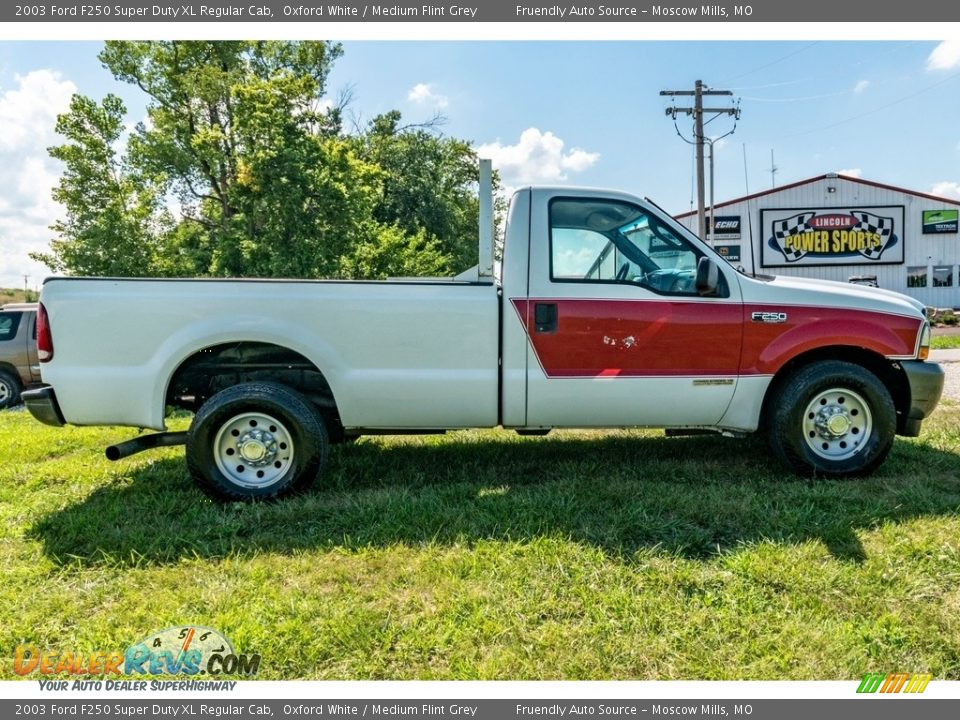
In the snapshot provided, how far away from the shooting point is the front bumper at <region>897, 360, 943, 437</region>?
4281 mm

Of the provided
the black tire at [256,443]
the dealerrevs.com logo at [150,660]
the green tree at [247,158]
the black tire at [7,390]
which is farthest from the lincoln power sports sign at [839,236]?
the dealerrevs.com logo at [150,660]

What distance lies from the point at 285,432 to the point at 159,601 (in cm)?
137

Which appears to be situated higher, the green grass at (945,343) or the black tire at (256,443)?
the green grass at (945,343)

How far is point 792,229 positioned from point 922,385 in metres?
32.2

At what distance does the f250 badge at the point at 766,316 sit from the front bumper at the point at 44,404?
4.63 meters

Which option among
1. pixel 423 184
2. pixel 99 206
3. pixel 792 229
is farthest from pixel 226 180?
pixel 792 229

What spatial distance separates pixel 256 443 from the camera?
13.1ft

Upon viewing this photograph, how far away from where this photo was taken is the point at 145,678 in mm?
2383

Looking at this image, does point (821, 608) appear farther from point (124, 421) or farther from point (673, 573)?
point (124, 421)

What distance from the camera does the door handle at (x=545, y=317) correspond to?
4.05m

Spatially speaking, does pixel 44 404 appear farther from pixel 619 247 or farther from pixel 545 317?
pixel 619 247

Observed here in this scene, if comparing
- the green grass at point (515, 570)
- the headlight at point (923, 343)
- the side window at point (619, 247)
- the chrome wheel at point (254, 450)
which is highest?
the side window at point (619, 247)

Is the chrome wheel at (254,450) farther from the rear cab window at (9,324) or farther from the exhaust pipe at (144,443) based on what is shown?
the rear cab window at (9,324)

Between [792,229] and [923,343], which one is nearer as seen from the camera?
[923,343]
